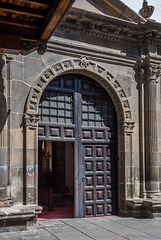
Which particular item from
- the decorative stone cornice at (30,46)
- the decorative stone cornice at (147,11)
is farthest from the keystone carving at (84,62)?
the decorative stone cornice at (30,46)

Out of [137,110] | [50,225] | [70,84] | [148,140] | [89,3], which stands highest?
[89,3]

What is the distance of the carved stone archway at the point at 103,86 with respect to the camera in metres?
7.68

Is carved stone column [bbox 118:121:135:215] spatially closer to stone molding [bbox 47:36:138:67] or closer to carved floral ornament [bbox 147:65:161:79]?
carved floral ornament [bbox 147:65:161:79]

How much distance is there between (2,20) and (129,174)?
5747 mm

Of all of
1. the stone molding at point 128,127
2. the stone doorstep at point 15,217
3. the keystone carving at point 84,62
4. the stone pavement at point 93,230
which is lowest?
the stone pavement at point 93,230

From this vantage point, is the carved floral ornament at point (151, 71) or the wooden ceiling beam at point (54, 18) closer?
the wooden ceiling beam at point (54, 18)

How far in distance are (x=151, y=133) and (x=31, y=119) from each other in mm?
3519

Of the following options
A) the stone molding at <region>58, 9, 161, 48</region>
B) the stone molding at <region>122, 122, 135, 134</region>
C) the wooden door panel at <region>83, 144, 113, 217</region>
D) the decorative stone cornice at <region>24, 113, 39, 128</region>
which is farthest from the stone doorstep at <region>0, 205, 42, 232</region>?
the stone molding at <region>58, 9, 161, 48</region>

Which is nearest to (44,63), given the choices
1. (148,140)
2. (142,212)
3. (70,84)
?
(70,84)

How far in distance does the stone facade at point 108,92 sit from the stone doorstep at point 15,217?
0.08 m

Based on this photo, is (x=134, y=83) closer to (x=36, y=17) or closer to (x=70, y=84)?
(x=70, y=84)

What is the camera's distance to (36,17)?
495 centimetres

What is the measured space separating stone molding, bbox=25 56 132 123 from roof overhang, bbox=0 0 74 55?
256 cm

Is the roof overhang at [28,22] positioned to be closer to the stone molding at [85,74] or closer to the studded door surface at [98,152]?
the stone molding at [85,74]
